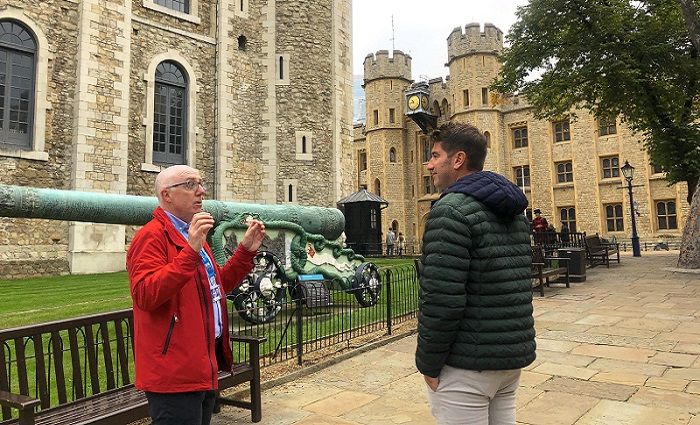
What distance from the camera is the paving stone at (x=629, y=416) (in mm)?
3576

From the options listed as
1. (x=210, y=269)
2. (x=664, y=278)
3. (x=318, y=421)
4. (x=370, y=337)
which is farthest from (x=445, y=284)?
(x=664, y=278)

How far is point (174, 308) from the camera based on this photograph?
2.11m

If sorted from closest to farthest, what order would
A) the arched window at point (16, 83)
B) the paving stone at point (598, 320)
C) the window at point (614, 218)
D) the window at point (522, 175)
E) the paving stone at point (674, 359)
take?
the paving stone at point (674, 359), the paving stone at point (598, 320), the arched window at point (16, 83), the window at point (614, 218), the window at point (522, 175)

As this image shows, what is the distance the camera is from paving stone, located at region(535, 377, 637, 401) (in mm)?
4188

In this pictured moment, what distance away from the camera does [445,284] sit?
1.98 m

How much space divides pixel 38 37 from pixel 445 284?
681 inches

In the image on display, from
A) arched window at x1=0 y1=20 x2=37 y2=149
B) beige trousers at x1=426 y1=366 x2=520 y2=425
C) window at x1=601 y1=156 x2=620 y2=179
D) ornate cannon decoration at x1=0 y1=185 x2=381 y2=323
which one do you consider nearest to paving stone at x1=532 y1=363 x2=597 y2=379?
ornate cannon decoration at x1=0 y1=185 x2=381 y2=323

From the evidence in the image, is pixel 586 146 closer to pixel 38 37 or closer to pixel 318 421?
pixel 38 37

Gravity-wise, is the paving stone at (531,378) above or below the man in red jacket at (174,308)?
below

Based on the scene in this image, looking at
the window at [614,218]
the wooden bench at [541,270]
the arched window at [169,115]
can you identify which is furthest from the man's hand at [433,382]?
the window at [614,218]

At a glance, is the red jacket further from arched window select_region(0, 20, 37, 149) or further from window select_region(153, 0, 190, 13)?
window select_region(153, 0, 190, 13)

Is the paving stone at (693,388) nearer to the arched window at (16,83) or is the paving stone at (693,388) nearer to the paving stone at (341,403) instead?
the paving stone at (341,403)

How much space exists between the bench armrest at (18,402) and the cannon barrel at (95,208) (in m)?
3.84

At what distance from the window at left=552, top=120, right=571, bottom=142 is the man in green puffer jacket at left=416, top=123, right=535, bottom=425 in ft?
122
